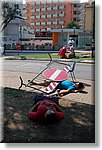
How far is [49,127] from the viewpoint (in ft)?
9.53

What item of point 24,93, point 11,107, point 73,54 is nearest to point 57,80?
point 24,93

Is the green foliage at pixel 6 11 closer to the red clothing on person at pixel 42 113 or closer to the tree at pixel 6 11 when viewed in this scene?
the tree at pixel 6 11

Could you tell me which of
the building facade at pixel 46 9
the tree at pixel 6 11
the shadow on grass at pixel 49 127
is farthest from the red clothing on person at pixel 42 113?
the building facade at pixel 46 9

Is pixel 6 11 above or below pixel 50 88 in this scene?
above

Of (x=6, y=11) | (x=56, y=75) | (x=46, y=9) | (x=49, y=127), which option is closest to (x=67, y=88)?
(x=56, y=75)

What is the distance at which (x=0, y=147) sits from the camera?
7.34 feet

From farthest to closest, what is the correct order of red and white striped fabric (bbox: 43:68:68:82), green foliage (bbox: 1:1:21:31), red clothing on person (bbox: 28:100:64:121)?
red and white striped fabric (bbox: 43:68:68:82) < green foliage (bbox: 1:1:21:31) < red clothing on person (bbox: 28:100:64:121)

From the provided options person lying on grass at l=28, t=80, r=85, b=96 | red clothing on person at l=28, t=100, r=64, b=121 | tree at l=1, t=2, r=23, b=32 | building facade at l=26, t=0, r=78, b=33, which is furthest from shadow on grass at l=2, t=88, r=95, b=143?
building facade at l=26, t=0, r=78, b=33

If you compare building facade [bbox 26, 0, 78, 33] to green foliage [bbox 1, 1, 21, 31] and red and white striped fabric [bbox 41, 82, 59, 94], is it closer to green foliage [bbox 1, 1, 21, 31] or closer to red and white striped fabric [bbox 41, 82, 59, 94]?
green foliage [bbox 1, 1, 21, 31]

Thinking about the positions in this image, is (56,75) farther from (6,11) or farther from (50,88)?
(6,11)

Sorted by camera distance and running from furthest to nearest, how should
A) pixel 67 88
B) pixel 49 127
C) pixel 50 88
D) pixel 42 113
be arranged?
pixel 67 88 < pixel 50 88 < pixel 42 113 < pixel 49 127

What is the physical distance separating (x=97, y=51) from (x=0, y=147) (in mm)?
1206

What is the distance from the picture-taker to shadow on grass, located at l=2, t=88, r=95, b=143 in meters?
2.55

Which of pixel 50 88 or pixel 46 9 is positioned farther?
pixel 50 88
